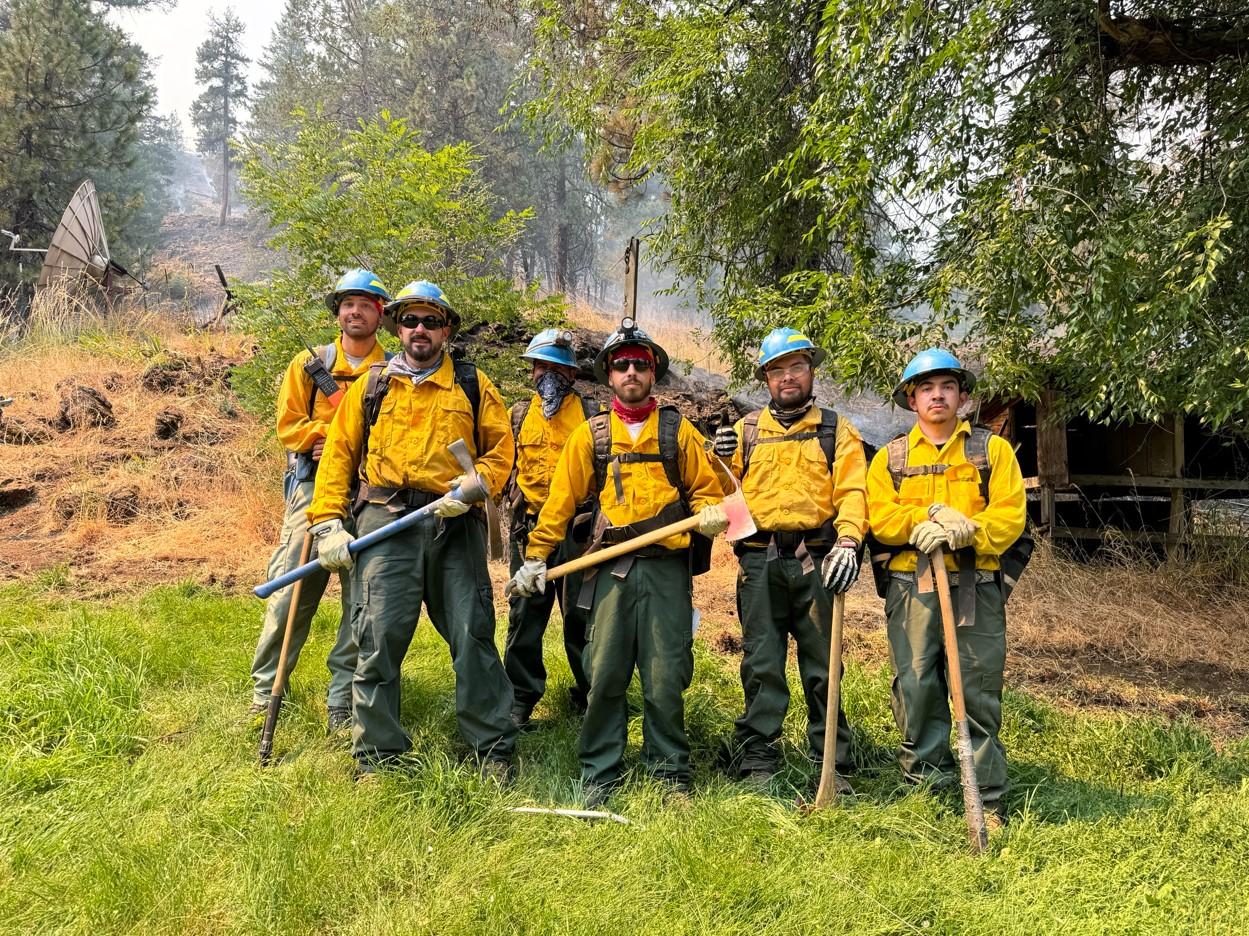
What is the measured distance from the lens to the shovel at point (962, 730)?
3.09 metres

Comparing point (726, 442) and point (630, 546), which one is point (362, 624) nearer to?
point (630, 546)

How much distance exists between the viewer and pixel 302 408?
4320 millimetres

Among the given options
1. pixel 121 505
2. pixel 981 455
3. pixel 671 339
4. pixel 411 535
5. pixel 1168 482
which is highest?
pixel 671 339

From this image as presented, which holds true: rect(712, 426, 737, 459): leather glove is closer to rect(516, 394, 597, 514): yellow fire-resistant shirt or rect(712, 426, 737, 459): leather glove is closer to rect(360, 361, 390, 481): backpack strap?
rect(516, 394, 597, 514): yellow fire-resistant shirt

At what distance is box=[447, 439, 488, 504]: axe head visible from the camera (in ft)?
11.6

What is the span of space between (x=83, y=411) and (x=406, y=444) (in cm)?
981

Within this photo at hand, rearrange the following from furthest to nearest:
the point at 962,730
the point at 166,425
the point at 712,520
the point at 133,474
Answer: the point at 166,425
the point at 133,474
the point at 712,520
the point at 962,730

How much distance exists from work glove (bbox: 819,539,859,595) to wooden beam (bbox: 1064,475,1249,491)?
667 cm

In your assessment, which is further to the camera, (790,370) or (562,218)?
(562,218)

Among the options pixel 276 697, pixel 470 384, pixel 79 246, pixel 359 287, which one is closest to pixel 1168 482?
pixel 470 384

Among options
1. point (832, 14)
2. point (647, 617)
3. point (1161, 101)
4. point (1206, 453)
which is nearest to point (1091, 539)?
point (1206, 453)

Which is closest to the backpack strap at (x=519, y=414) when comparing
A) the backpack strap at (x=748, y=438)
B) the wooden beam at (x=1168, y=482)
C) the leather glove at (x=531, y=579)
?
the leather glove at (x=531, y=579)

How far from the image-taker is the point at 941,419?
3592 millimetres

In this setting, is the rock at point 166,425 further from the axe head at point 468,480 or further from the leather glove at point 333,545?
the axe head at point 468,480
